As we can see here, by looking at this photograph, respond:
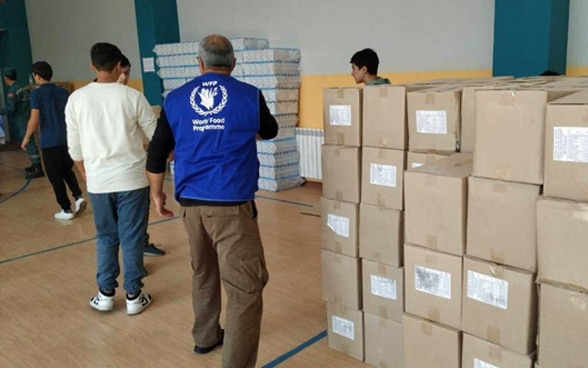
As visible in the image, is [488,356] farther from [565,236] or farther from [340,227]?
[340,227]

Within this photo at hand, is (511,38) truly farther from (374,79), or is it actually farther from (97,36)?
(97,36)

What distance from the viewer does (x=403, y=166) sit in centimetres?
228

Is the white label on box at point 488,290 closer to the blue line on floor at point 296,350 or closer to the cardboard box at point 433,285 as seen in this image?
the cardboard box at point 433,285

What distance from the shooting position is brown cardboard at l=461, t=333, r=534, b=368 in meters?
1.79

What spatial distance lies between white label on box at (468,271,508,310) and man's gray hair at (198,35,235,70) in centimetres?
127

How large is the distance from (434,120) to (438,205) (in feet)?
1.39

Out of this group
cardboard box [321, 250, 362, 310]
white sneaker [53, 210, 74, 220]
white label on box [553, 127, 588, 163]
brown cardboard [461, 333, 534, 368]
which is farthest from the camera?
white sneaker [53, 210, 74, 220]

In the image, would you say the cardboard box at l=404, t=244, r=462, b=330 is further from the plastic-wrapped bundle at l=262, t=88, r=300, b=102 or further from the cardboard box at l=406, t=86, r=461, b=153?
the plastic-wrapped bundle at l=262, t=88, r=300, b=102

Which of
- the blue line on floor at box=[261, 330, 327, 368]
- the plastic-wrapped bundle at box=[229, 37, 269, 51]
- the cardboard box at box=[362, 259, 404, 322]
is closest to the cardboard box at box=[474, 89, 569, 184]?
the cardboard box at box=[362, 259, 404, 322]

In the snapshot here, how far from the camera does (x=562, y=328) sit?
1.64 metres

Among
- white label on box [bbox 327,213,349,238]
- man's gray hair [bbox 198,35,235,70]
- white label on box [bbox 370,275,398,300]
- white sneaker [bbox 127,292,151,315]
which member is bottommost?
white sneaker [bbox 127,292,151,315]

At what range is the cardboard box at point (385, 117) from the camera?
2.26 m

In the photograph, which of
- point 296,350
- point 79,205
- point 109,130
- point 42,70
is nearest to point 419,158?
point 296,350

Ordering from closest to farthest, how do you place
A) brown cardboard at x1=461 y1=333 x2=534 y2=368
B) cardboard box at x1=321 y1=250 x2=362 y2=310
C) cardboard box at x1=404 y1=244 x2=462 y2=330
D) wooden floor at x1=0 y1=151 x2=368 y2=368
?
1. brown cardboard at x1=461 y1=333 x2=534 y2=368
2. cardboard box at x1=404 y1=244 x2=462 y2=330
3. cardboard box at x1=321 y1=250 x2=362 y2=310
4. wooden floor at x1=0 y1=151 x2=368 y2=368
